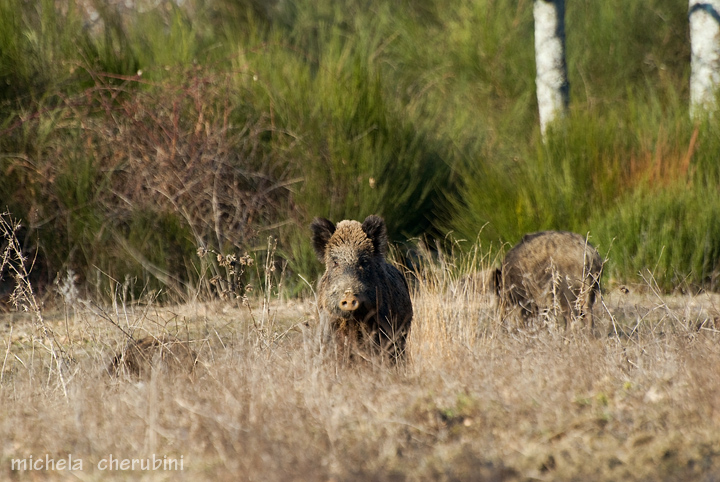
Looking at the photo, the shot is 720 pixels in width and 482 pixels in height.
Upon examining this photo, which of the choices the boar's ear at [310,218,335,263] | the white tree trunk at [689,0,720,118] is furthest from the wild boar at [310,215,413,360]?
the white tree trunk at [689,0,720,118]

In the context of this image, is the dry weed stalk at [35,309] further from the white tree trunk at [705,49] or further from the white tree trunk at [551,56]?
the white tree trunk at [705,49]

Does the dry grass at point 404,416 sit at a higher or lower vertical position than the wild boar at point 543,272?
higher

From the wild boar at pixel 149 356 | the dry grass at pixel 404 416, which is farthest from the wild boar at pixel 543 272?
the wild boar at pixel 149 356

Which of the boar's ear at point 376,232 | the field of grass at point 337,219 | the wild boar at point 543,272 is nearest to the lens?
the field of grass at point 337,219

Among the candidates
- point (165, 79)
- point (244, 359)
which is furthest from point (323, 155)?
point (244, 359)

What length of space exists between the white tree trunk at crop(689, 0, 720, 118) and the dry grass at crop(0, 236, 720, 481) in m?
5.08

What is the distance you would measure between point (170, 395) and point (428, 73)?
28.9ft

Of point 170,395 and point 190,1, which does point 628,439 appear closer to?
point 170,395

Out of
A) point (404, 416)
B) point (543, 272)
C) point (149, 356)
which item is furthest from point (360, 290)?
point (543, 272)

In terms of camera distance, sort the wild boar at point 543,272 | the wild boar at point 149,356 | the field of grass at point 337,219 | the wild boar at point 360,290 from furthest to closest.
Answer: the wild boar at point 543,272 < the wild boar at point 149,356 < the wild boar at point 360,290 < the field of grass at point 337,219

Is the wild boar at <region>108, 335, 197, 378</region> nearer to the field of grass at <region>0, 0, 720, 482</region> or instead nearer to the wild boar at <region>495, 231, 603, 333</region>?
the field of grass at <region>0, 0, 720, 482</region>

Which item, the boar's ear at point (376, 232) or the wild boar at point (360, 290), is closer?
the wild boar at point (360, 290)

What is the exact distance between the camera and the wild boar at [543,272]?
5391 millimetres

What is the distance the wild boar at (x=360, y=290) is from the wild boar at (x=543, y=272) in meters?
1.27
